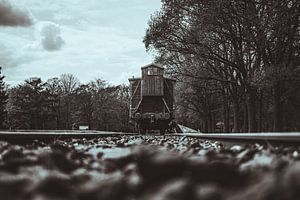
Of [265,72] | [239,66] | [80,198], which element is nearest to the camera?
[80,198]

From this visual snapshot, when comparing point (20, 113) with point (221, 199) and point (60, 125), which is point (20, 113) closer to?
point (60, 125)

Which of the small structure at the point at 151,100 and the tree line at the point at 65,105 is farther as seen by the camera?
the tree line at the point at 65,105

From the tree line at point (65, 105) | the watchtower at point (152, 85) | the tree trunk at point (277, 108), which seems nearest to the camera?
the tree trunk at point (277, 108)

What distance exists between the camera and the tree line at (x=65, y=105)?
74.8 meters

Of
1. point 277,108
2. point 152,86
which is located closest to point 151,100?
point 152,86

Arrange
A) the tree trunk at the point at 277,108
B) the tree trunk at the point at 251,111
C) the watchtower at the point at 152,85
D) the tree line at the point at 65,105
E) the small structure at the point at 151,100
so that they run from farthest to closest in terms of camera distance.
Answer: the tree line at the point at 65,105 < the watchtower at the point at 152,85 < the small structure at the point at 151,100 < the tree trunk at the point at 251,111 < the tree trunk at the point at 277,108

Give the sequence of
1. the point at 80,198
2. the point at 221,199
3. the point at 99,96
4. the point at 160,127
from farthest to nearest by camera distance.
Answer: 1. the point at 99,96
2. the point at 160,127
3. the point at 80,198
4. the point at 221,199

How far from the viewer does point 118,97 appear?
83.0 m

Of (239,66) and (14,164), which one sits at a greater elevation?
(239,66)

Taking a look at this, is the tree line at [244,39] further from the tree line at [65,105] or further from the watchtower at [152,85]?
the tree line at [65,105]

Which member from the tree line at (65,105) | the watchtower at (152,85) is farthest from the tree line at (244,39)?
the tree line at (65,105)

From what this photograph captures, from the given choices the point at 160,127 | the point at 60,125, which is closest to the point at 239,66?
the point at 160,127

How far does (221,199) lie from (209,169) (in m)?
0.32

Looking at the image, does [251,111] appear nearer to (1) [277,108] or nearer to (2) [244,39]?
(1) [277,108]
